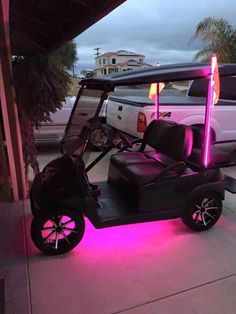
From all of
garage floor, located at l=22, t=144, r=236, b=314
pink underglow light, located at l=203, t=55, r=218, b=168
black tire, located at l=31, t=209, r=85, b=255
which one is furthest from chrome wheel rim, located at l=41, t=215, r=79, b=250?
pink underglow light, located at l=203, t=55, r=218, b=168

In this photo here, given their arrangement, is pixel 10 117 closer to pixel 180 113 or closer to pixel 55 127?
pixel 55 127

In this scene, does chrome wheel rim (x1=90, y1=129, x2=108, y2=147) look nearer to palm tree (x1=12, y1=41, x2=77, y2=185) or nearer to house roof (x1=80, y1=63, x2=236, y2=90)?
house roof (x1=80, y1=63, x2=236, y2=90)

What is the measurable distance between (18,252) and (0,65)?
2100mm

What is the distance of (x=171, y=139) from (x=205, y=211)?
948mm

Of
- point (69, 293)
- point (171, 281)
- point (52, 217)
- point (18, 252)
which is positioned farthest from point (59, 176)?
point (171, 281)

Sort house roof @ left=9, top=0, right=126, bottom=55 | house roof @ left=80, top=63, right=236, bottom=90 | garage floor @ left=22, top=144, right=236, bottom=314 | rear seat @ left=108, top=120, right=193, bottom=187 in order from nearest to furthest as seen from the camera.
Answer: garage floor @ left=22, top=144, right=236, bottom=314
house roof @ left=80, top=63, right=236, bottom=90
house roof @ left=9, top=0, right=126, bottom=55
rear seat @ left=108, top=120, right=193, bottom=187

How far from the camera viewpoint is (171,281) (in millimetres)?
2986

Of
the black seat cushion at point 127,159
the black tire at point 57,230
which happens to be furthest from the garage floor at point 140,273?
the black seat cushion at point 127,159

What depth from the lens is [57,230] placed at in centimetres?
335

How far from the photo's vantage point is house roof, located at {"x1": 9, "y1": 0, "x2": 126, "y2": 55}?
339 centimetres

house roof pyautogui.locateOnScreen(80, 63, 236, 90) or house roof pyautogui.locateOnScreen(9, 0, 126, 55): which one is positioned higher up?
house roof pyautogui.locateOnScreen(9, 0, 126, 55)

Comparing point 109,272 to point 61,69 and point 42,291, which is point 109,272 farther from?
point 61,69

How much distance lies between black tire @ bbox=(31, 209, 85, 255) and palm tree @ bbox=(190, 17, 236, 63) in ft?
31.5

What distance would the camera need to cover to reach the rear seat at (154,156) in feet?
12.3
